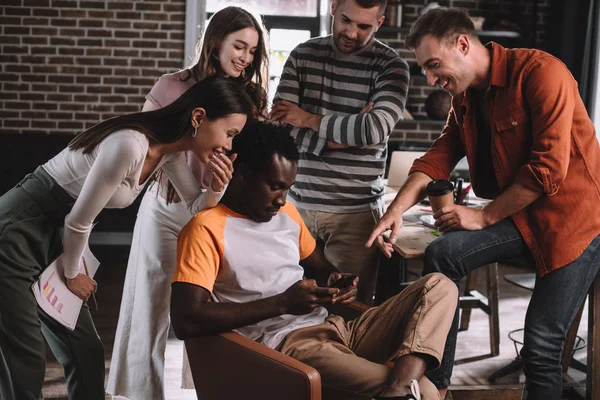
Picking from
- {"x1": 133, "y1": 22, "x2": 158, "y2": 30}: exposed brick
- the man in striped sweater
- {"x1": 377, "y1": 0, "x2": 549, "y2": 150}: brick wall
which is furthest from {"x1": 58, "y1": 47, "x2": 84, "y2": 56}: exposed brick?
the man in striped sweater

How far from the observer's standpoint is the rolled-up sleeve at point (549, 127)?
2236 mm

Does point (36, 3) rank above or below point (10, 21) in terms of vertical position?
above

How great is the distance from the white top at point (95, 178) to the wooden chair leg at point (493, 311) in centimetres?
226

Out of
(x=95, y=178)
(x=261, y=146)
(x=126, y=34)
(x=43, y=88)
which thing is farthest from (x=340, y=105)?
(x=43, y=88)

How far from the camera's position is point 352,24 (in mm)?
2744

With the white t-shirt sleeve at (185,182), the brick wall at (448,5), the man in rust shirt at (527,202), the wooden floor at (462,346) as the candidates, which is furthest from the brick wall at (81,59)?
the man in rust shirt at (527,202)

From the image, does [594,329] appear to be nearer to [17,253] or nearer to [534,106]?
[534,106]

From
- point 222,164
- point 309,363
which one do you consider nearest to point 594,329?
point 309,363

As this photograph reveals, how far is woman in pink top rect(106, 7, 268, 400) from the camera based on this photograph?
266 cm

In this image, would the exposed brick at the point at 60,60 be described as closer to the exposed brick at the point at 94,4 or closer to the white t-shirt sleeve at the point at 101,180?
the exposed brick at the point at 94,4

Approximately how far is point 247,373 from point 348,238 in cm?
101

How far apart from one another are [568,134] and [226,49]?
1.16 m

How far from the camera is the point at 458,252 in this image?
2.31m

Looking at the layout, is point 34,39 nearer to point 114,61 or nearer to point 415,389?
point 114,61
